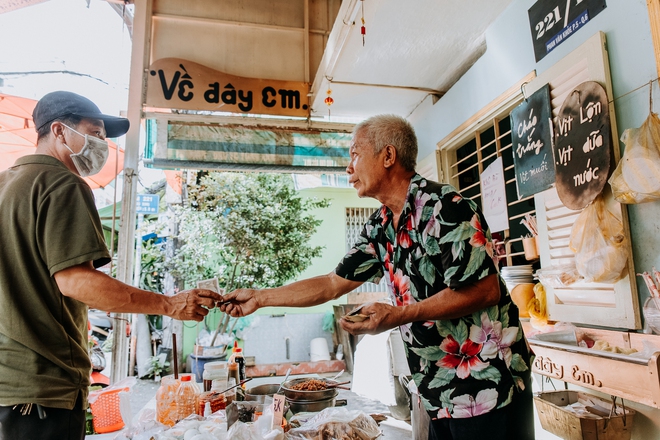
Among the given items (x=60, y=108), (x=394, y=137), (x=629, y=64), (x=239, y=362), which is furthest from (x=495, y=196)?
(x=60, y=108)

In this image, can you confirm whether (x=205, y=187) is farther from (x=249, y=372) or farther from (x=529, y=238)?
(x=529, y=238)

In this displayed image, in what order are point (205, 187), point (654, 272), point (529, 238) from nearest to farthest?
point (654, 272), point (529, 238), point (205, 187)

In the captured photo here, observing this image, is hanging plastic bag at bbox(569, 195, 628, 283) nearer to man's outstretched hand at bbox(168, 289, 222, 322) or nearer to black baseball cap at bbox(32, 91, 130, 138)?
man's outstretched hand at bbox(168, 289, 222, 322)

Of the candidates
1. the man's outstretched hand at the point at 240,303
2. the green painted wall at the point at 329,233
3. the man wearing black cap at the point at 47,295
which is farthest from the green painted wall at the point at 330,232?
the man wearing black cap at the point at 47,295

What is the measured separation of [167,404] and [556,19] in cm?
343

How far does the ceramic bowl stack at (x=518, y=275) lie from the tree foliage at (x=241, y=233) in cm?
564

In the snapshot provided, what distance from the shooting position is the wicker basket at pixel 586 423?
6.40 feet

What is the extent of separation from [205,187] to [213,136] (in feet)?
12.6

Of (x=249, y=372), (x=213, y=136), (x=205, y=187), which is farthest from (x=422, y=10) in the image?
(x=249, y=372)

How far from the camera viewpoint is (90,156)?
6.93 ft

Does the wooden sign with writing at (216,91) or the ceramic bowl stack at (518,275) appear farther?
the wooden sign with writing at (216,91)

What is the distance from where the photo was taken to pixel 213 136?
495cm

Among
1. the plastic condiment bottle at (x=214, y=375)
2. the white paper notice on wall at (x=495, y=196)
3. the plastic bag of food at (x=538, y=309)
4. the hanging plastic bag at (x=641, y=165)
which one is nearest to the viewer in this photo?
the hanging plastic bag at (x=641, y=165)

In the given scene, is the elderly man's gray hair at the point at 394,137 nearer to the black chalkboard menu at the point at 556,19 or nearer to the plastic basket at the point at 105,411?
the black chalkboard menu at the point at 556,19
